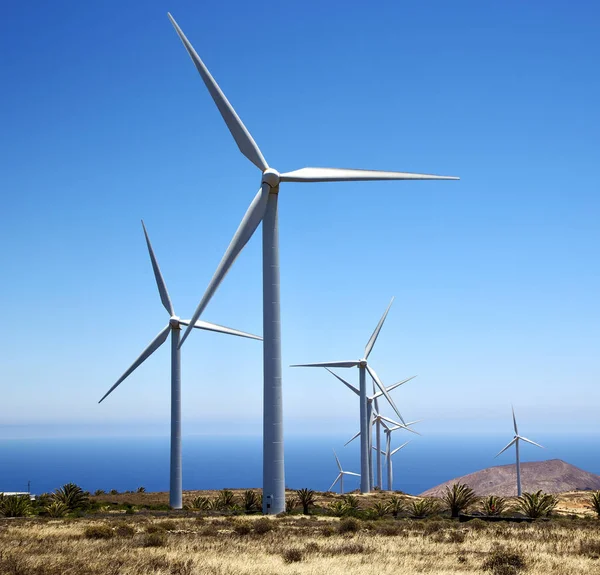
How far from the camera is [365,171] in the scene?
39.0 metres

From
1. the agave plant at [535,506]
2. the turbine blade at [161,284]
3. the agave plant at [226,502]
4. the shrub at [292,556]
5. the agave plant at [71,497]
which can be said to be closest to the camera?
the shrub at [292,556]

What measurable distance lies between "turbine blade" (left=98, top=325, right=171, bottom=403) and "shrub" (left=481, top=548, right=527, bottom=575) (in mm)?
35011

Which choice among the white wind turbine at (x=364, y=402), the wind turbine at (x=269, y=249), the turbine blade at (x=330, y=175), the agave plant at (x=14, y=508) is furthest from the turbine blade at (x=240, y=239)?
the white wind turbine at (x=364, y=402)

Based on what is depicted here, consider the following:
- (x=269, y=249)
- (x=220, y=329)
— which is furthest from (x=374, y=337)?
(x=269, y=249)

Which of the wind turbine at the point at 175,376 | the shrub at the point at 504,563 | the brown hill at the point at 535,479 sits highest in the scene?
the wind turbine at the point at 175,376

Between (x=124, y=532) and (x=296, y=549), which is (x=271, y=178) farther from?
(x=296, y=549)

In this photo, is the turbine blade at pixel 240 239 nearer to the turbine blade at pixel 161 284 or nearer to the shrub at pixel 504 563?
the turbine blade at pixel 161 284

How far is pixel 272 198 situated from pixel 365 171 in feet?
18.5

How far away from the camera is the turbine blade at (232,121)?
3972 cm

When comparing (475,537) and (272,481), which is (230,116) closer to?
(272,481)

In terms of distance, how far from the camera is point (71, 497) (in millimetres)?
44375

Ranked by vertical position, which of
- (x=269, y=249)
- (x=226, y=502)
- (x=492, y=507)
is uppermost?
(x=269, y=249)

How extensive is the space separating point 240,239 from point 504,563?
888 inches

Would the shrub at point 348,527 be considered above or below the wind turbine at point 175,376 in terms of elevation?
below
